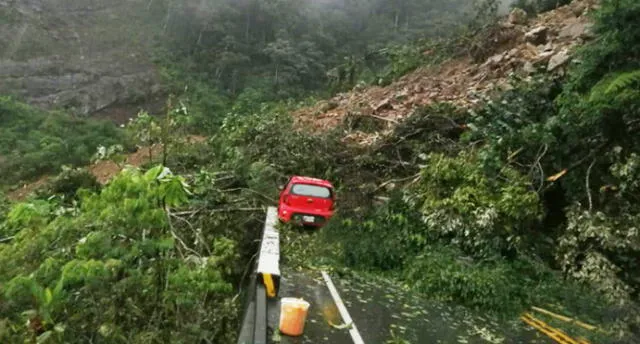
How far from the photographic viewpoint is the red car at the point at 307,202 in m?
13.4

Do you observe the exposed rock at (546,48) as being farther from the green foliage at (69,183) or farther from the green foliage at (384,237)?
the green foliage at (69,183)

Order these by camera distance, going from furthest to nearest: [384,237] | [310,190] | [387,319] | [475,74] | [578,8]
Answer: [578,8]
[475,74]
[310,190]
[384,237]
[387,319]

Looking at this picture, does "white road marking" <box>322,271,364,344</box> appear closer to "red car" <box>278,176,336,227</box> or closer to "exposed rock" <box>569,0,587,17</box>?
"red car" <box>278,176,336,227</box>

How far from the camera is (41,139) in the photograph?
3209 centimetres

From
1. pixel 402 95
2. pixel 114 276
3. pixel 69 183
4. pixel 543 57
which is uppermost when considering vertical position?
pixel 543 57

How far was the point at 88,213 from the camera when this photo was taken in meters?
7.95

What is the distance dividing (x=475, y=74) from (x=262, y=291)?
1470 centimetres

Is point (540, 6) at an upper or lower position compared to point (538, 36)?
upper

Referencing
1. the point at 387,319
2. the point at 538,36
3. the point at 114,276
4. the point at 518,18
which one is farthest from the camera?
the point at 518,18

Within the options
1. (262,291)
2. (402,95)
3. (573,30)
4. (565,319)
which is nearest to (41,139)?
(402,95)

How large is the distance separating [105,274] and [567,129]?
28.3ft

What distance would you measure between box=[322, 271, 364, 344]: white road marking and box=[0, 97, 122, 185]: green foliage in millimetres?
23908

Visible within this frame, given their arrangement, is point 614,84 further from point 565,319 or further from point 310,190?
point 310,190

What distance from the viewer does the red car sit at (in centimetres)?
1342
